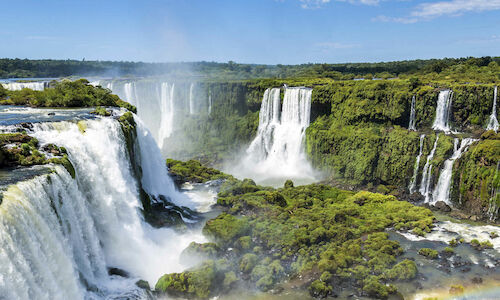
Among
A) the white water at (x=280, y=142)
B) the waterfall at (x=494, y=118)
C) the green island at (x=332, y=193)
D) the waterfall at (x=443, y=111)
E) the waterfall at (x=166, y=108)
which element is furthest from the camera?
the waterfall at (x=166, y=108)

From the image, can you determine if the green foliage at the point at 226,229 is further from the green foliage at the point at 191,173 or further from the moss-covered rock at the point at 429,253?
the green foliage at the point at 191,173

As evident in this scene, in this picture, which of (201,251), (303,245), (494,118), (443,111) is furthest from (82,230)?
(494,118)

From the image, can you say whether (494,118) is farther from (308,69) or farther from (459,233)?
(308,69)

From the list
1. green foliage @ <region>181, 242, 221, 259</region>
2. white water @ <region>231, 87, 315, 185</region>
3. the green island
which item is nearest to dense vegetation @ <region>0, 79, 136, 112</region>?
the green island

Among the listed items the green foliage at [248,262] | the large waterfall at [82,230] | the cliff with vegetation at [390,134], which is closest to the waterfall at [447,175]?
the cliff with vegetation at [390,134]

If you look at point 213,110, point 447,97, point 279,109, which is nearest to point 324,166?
point 279,109

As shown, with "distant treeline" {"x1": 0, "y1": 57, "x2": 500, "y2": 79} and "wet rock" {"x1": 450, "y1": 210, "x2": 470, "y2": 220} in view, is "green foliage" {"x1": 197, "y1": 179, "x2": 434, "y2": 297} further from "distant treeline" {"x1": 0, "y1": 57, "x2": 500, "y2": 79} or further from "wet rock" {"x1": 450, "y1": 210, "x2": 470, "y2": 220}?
"distant treeline" {"x1": 0, "y1": 57, "x2": 500, "y2": 79}
